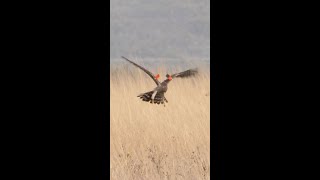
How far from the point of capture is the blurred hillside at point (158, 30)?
22.7 ft

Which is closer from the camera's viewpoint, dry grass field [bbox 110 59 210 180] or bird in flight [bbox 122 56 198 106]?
dry grass field [bbox 110 59 210 180]

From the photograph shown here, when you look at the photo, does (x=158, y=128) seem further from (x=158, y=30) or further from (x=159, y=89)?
(x=158, y=30)

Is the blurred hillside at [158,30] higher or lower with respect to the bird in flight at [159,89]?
higher

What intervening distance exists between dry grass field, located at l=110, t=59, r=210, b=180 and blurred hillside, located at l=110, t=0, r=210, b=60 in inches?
4.4

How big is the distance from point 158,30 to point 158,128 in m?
0.67

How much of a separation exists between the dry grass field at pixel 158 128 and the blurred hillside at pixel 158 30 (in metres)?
0.11

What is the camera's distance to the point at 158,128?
6.98 meters

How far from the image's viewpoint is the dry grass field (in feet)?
22.7

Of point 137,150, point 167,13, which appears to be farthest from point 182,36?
point 137,150

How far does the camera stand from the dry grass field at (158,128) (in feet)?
22.7

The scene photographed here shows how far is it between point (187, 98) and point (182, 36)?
424 mm

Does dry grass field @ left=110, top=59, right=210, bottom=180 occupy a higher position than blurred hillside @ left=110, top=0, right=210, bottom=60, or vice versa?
blurred hillside @ left=110, top=0, right=210, bottom=60

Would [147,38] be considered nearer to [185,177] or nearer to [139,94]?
[139,94]

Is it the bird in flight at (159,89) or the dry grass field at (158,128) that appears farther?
the bird in flight at (159,89)
